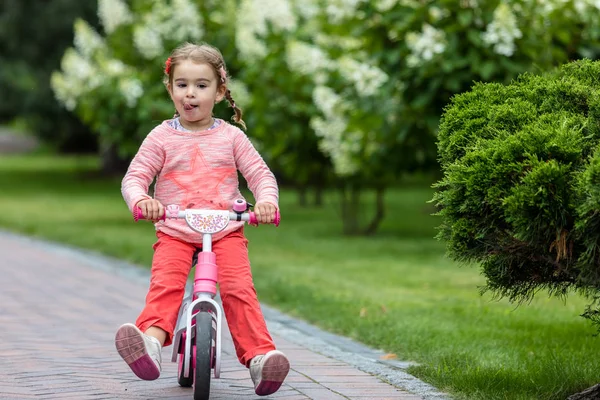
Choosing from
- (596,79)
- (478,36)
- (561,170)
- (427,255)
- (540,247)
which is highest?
(478,36)

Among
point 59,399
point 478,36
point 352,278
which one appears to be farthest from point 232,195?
point 478,36

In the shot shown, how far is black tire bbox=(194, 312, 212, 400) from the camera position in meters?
4.33

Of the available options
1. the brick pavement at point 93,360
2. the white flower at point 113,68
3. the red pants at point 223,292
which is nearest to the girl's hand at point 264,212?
the red pants at point 223,292

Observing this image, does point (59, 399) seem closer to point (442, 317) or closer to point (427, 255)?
point (442, 317)

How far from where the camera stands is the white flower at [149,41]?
587 inches

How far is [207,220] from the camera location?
4.43m

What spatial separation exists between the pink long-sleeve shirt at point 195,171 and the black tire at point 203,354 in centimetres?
45

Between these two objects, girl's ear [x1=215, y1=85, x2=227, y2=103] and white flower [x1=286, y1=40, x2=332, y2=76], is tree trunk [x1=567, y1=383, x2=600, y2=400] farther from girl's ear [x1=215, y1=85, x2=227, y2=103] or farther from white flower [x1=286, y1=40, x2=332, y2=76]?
white flower [x1=286, y1=40, x2=332, y2=76]

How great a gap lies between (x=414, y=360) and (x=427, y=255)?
6.40 m

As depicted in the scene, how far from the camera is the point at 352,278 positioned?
10062 millimetres

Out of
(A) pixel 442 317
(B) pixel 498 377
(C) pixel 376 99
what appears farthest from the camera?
(C) pixel 376 99

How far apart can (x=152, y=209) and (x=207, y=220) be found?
0.77 feet

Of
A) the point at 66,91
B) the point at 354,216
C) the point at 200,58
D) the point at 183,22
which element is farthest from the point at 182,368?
the point at 66,91

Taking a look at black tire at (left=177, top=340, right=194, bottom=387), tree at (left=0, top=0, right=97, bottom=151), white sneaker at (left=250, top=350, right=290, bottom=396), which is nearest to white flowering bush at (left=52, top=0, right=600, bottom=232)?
black tire at (left=177, top=340, right=194, bottom=387)
